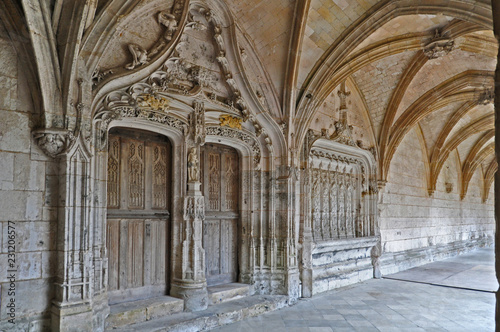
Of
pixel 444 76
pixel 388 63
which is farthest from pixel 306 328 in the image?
pixel 444 76

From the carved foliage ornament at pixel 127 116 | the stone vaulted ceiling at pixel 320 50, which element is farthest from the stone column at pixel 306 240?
the carved foliage ornament at pixel 127 116

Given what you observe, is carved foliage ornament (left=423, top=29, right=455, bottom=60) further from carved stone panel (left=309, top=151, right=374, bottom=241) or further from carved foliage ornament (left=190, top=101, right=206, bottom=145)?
carved foliage ornament (left=190, top=101, right=206, bottom=145)

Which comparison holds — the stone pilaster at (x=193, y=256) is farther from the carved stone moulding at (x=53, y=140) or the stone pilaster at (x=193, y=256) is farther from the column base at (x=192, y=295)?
the carved stone moulding at (x=53, y=140)

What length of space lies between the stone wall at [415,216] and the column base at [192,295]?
5.27 m

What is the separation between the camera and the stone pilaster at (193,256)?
5.00 meters

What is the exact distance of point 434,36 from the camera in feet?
20.2

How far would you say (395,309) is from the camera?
5680 mm

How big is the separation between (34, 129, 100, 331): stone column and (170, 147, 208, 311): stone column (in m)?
1.43

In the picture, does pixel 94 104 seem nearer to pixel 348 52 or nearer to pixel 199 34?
pixel 199 34

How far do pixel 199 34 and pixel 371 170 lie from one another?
207 inches

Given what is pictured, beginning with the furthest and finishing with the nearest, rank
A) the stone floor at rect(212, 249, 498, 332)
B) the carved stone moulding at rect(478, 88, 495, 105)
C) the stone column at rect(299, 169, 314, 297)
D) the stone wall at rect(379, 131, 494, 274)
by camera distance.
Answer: the stone wall at rect(379, 131, 494, 274), the carved stone moulding at rect(478, 88, 495, 105), the stone column at rect(299, 169, 314, 297), the stone floor at rect(212, 249, 498, 332)

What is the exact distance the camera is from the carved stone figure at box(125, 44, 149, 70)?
442 cm

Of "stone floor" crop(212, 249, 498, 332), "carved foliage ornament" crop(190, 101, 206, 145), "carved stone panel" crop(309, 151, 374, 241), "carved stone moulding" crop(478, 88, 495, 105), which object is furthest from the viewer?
"carved stone moulding" crop(478, 88, 495, 105)

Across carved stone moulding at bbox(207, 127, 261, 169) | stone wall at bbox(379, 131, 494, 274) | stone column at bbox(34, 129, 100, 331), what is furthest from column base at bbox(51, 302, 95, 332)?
stone wall at bbox(379, 131, 494, 274)
